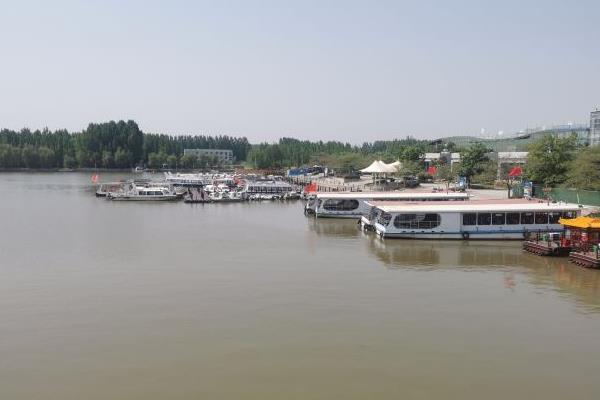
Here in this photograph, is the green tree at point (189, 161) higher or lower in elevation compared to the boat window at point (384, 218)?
higher

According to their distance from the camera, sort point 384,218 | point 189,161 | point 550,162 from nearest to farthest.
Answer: point 384,218, point 550,162, point 189,161

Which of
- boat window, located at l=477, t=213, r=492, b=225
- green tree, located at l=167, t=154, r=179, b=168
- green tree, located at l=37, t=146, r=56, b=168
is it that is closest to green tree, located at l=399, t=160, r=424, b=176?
boat window, located at l=477, t=213, r=492, b=225

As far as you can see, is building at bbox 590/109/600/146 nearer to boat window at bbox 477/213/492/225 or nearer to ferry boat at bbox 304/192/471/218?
ferry boat at bbox 304/192/471/218

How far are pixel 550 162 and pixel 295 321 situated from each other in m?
36.5

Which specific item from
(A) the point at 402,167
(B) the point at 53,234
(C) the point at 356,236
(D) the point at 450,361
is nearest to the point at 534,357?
(D) the point at 450,361

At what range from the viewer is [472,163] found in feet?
196

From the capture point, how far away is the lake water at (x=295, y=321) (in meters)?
11.9

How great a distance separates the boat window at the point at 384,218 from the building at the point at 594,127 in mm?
31736

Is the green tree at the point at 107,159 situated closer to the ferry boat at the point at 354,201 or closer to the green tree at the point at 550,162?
the ferry boat at the point at 354,201

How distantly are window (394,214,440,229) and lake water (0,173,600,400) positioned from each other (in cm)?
103

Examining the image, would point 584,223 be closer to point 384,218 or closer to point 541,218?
point 541,218

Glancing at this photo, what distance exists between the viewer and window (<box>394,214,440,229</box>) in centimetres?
2961

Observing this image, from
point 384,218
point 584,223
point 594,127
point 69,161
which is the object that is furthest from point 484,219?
point 69,161

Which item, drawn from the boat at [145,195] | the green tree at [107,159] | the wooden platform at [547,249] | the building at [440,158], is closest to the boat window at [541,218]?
the wooden platform at [547,249]
